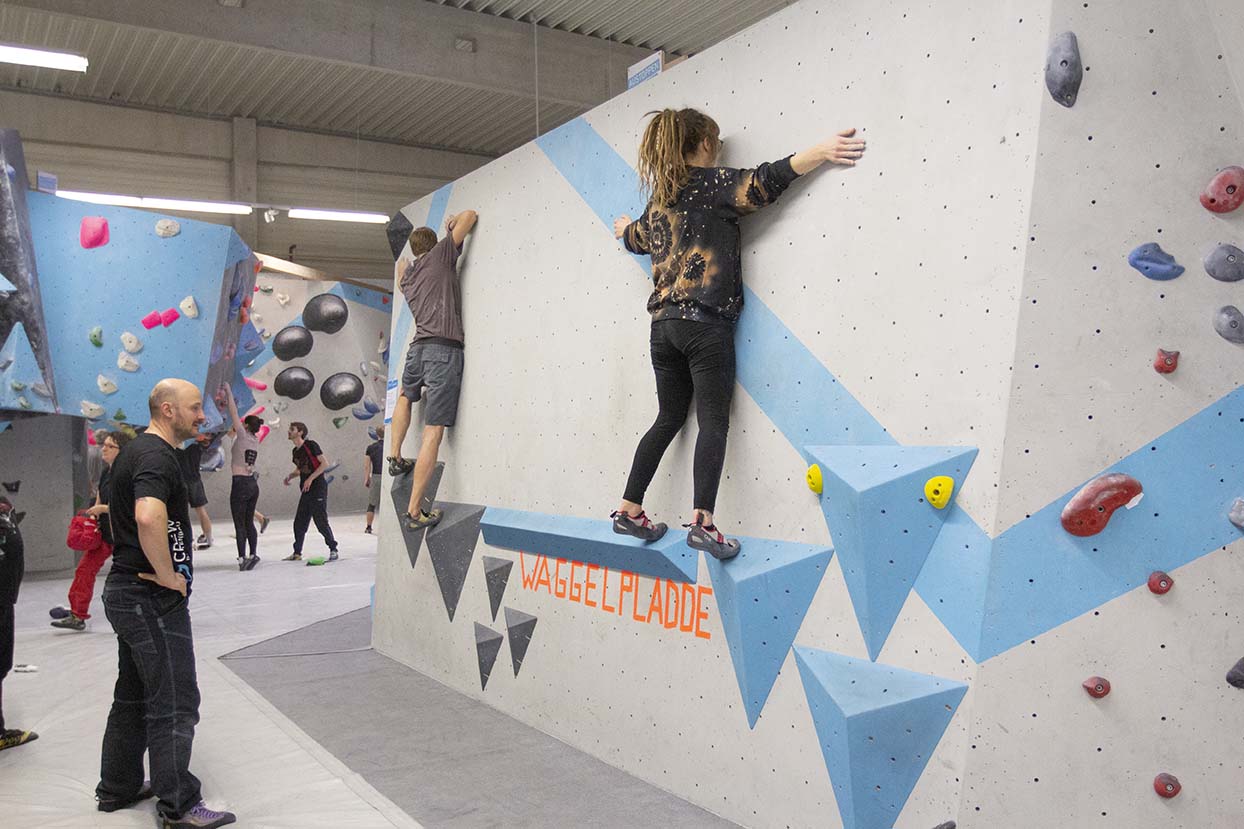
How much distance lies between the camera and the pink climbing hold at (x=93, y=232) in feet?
23.7

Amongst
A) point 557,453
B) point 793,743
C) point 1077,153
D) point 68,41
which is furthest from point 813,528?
point 68,41

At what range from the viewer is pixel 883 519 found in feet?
8.30

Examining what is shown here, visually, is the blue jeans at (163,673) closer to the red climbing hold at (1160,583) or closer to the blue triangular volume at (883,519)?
the blue triangular volume at (883,519)

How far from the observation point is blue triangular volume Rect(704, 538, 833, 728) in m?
2.80

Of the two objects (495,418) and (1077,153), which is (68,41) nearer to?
(495,418)

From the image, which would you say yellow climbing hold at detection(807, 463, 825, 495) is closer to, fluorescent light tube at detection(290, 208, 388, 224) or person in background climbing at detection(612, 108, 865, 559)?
person in background climbing at detection(612, 108, 865, 559)

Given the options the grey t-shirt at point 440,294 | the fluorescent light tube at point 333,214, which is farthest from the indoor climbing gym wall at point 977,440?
the fluorescent light tube at point 333,214

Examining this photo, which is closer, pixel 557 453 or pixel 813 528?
pixel 813 528

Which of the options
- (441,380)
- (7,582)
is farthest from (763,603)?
(7,582)

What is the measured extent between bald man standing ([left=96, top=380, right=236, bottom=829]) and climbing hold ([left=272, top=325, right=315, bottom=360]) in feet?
35.6

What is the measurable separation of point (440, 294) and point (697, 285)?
204 centimetres

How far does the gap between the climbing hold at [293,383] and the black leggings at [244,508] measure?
4609 millimetres

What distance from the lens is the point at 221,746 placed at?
3830mm

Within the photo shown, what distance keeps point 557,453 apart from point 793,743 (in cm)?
159
